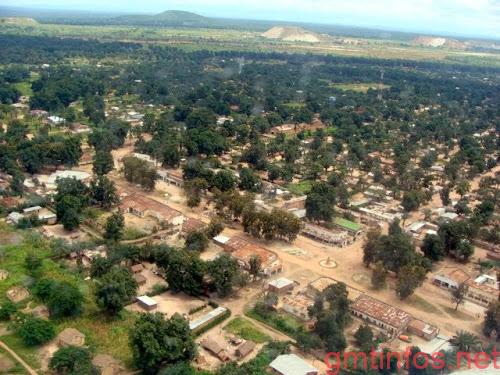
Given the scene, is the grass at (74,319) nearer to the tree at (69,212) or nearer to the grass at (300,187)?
the tree at (69,212)

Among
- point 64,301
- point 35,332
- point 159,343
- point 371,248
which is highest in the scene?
point 159,343

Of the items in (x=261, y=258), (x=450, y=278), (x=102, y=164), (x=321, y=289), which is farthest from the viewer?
(x=102, y=164)

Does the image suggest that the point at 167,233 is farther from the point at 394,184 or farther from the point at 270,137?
the point at 270,137

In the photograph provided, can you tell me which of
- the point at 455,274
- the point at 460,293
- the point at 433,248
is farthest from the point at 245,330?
the point at 455,274

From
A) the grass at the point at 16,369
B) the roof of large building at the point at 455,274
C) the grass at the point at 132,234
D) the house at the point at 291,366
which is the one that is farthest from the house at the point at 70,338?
the roof of large building at the point at 455,274

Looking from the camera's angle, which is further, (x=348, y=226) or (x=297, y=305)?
(x=348, y=226)

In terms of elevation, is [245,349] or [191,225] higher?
[191,225]

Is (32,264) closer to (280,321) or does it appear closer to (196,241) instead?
(196,241)
